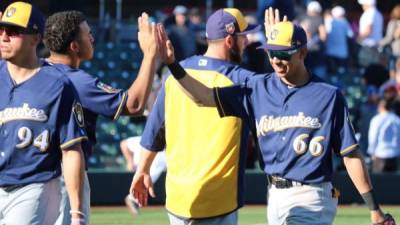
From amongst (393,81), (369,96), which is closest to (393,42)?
(393,81)

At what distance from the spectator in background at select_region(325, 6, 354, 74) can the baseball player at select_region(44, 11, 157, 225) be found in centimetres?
1352

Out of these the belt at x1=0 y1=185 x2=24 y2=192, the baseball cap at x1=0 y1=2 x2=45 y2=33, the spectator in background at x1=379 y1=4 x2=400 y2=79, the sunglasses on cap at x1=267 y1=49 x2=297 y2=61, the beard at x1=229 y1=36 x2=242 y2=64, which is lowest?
the spectator in background at x1=379 y1=4 x2=400 y2=79

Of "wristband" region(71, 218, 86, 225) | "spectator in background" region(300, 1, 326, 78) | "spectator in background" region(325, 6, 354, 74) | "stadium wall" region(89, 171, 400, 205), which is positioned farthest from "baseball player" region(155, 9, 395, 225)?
"spectator in background" region(325, 6, 354, 74)

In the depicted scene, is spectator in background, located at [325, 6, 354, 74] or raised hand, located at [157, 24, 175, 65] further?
spectator in background, located at [325, 6, 354, 74]

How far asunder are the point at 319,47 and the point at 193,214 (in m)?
12.5

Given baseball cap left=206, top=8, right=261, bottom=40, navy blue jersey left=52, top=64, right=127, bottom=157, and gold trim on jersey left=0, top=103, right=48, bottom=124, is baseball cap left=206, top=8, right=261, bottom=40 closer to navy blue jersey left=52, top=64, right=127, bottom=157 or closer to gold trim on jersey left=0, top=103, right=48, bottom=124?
navy blue jersey left=52, top=64, right=127, bottom=157

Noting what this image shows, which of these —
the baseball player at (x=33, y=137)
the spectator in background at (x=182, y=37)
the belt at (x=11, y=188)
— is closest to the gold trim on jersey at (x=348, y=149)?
the baseball player at (x=33, y=137)

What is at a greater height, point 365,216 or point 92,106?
point 92,106

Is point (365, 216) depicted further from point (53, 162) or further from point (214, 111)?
point (53, 162)

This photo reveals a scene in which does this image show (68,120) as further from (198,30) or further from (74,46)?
(198,30)

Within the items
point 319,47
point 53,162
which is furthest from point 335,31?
point 53,162

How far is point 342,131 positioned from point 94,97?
157 centimetres

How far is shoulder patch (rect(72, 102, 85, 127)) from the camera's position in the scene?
6.66 meters

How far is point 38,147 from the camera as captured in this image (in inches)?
261
